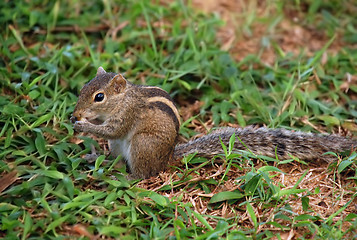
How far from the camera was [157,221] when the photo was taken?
3.44m

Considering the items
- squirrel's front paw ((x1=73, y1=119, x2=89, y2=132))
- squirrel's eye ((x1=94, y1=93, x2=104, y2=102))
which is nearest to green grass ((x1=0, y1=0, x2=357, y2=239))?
squirrel's front paw ((x1=73, y1=119, x2=89, y2=132))

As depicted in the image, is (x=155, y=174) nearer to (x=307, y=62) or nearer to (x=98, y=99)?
(x=98, y=99)

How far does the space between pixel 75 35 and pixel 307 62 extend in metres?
2.95

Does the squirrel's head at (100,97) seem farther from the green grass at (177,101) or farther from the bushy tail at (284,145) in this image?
the bushy tail at (284,145)

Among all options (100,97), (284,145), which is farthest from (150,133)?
(284,145)

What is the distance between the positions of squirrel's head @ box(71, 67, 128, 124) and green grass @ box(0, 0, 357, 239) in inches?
15.6

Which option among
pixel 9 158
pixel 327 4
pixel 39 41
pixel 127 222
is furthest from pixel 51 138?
pixel 327 4

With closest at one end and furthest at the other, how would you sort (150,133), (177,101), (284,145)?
(150,133)
(284,145)
(177,101)

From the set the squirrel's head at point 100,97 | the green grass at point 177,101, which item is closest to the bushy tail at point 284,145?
the green grass at point 177,101

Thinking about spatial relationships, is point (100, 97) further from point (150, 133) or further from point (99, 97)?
point (150, 133)

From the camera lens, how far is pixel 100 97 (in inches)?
156

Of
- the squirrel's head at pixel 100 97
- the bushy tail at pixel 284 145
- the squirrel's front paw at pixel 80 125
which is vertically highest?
the squirrel's head at pixel 100 97

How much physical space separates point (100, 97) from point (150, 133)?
546 millimetres

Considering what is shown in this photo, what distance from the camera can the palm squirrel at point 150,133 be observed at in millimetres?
3891
